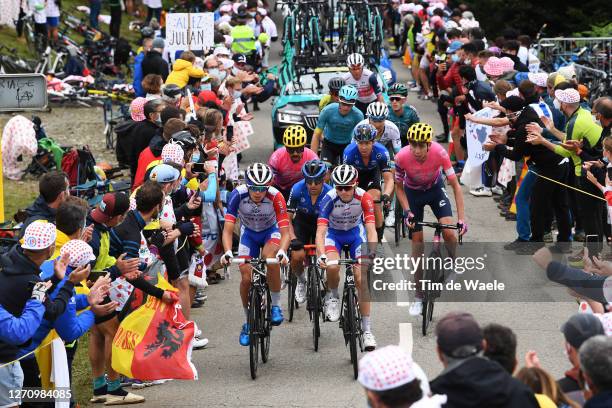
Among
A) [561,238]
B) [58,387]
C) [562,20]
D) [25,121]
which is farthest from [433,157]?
[562,20]

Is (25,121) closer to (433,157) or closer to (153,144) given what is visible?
(153,144)

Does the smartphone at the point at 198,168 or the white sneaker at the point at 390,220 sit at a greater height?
the smartphone at the point at 198,168

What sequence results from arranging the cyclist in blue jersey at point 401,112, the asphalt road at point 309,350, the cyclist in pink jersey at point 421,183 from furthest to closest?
the cyclist in blue jersey at point 401,112 → the cyclist in pink jersey at point 421,183 → the asphalt road at point 309,350

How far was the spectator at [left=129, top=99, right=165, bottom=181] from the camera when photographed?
14211mm

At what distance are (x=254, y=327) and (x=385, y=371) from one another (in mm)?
5178

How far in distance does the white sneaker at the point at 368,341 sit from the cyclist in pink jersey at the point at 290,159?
2.39m

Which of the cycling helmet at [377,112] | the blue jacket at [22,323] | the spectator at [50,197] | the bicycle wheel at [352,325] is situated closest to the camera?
the blue jacket at [22,323]

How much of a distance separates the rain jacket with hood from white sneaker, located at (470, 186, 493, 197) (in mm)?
12678

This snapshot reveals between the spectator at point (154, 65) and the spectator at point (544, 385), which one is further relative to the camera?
the spectator at point (154, 65)

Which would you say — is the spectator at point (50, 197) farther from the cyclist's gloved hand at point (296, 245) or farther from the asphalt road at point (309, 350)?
the cyclist's gloved hand at point (296, 245)

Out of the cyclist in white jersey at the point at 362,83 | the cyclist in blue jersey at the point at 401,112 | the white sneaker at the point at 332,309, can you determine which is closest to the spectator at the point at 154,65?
the cyclist in white jersey at the point at 362,83

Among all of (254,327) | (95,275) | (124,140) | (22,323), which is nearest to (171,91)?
(124,140)

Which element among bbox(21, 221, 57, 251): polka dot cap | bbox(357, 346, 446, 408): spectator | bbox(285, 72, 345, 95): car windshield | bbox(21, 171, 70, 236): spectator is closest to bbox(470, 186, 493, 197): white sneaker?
bbox(285, 72, 345, 95): car windshield

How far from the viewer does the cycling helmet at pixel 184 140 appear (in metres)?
12.3
